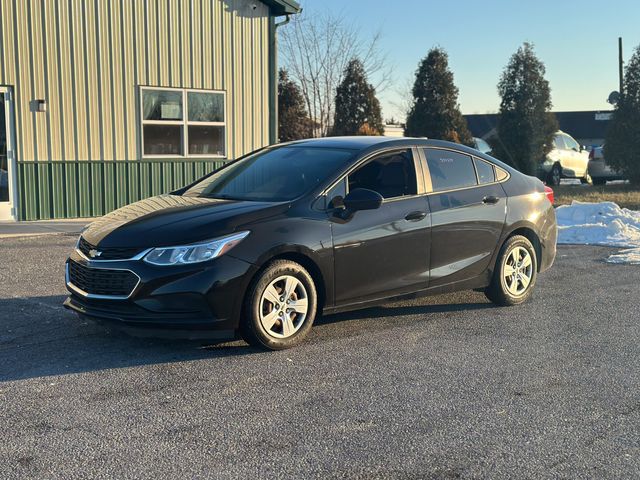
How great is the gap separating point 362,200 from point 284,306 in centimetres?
103

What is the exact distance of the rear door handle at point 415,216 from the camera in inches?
240

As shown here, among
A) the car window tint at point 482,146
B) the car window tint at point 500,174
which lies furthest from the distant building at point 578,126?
the car window tint at point 500,174

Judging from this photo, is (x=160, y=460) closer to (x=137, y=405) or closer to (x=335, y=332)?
(x=137, y=405)

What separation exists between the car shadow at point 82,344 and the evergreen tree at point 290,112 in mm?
20359

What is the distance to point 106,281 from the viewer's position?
5.21 m

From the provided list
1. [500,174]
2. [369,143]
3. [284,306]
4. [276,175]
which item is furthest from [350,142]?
[284,306]

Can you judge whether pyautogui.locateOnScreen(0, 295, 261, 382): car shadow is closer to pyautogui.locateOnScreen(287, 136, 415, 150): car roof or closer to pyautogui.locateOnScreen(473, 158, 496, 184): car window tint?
pyautogui.locateOnScreen(287, 136, 415, 150): car roof

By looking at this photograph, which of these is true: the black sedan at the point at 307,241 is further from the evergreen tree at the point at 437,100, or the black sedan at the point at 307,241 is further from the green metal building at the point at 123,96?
the evergreen tree at the point at 437,100

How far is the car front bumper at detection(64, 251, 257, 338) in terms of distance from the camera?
16.5ft

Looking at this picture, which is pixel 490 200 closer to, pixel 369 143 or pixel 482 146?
pixel 369 143

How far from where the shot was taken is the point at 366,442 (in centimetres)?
381

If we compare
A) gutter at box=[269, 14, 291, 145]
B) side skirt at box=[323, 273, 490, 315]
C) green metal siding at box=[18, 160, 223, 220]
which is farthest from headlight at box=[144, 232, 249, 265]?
gutter at box=[269, 14, 291, 145]

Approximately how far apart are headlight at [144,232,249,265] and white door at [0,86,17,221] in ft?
28.7

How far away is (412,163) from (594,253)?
5.16m
